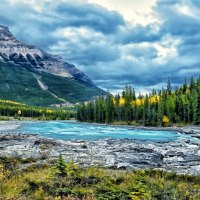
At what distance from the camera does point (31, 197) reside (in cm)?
1862

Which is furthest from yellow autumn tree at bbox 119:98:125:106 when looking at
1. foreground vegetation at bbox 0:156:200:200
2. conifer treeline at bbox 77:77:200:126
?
foreground vegetation at bbox 0:156:200:200

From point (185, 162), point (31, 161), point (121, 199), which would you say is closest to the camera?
point (121, 199)

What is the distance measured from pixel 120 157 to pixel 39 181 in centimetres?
1872

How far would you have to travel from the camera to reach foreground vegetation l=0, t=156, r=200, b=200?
1848cm

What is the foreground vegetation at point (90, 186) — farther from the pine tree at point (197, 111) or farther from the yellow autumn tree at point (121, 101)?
the yellow autumn tree at point (121, 101)

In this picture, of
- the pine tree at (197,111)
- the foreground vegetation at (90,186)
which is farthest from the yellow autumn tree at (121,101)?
the foreground vegetation at (90,186)

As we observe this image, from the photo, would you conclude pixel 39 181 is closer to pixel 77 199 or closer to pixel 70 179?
pixel 70 179

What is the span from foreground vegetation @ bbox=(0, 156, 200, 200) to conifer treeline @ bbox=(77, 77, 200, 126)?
115 m

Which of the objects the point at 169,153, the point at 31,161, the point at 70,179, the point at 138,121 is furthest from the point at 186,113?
the point at 70,179

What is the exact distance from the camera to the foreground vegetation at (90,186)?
18484mm

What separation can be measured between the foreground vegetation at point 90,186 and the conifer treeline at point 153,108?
11464 cm

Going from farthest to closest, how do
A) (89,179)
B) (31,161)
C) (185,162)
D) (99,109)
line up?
(99,109) → (185,162) → (31,161) → (89,179)

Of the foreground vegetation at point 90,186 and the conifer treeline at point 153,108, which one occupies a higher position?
the conifer treeline at point 153,108

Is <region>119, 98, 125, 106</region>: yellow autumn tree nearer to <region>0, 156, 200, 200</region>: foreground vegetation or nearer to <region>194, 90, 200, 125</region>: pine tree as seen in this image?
<region>194, 90, 200, 125</region>: pine tree
